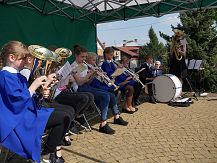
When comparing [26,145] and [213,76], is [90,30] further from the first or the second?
[26,145]

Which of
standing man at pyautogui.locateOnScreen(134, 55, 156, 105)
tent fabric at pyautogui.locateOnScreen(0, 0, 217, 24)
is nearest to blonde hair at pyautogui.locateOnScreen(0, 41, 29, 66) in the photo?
tent fabric at pyautogui.locateOnScreen(0, 0, 217, 24)

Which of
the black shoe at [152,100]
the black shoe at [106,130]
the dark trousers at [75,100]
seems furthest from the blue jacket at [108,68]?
the black shoe at [152,100]

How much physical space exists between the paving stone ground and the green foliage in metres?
6.04

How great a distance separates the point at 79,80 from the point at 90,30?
16.5 ft

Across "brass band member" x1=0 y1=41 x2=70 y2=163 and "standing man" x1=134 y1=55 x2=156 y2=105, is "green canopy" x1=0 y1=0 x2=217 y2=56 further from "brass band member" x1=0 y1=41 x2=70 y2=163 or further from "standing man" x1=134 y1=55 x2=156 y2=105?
"brass band member" x1=0 y1=41 x2=70 y2=163

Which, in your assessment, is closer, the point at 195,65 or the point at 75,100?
the point at 75,100

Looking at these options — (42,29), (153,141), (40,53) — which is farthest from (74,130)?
(42,29)

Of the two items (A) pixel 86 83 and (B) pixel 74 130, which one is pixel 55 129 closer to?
(B) pixel 74 130

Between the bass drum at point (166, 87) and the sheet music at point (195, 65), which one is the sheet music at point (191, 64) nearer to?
the sheet music at point (195, 65)

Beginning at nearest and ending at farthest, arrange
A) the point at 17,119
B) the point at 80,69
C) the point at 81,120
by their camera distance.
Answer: the point at 17,119, the point at 80,69, the point at 81,120

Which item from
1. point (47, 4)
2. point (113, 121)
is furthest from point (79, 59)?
point (47, 4)

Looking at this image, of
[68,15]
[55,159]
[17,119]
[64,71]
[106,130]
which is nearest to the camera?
[17,119]

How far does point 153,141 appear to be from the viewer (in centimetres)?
465

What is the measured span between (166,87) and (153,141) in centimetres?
344
